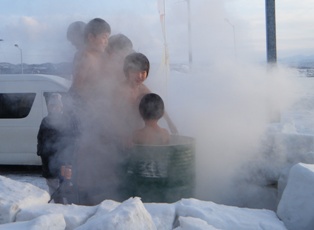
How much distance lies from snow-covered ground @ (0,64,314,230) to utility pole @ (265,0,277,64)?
Answer: 0.32m

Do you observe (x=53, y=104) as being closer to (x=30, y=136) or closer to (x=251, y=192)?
(x=251, y=192)

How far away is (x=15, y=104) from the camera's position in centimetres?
692

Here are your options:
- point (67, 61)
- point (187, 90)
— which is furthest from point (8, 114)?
point (187, 90)

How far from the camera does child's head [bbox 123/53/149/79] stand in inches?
143

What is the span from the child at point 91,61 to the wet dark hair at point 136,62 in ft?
1.46

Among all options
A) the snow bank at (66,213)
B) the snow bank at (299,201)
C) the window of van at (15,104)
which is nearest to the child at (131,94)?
the snow bank at (66,213)

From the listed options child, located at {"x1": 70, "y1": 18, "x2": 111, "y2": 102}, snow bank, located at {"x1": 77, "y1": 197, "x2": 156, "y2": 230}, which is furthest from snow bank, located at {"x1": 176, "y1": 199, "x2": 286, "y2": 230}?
child, located at {"x1": 70, "y1": 18, "x2": 111, "y2": 102}

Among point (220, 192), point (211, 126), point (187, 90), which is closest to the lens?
point (220, 192)

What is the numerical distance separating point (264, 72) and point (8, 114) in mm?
3815

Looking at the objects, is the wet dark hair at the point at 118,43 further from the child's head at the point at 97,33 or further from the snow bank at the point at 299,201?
the snow bank at the point at 299,201

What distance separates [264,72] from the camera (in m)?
5.50

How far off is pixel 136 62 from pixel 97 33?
0.57 meters

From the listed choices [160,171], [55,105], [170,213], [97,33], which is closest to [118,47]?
[97,33]

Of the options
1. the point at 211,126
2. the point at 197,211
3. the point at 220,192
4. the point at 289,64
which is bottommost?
the point at 220,192
